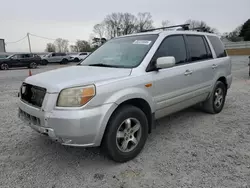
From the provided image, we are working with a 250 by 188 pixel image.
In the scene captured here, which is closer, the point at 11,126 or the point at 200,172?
the point at 200,172

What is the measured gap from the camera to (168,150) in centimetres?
317

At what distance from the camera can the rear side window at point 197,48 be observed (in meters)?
3.88

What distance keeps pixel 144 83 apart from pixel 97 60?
1.09m

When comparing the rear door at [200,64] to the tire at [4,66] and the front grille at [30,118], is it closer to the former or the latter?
the front grille at [30,118]

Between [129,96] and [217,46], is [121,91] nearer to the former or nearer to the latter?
[129,96]

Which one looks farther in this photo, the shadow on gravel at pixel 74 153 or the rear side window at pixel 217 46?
the rear side window at pixel 217 46

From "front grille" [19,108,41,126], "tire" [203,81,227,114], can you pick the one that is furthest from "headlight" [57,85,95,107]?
"tire" [203,81,227,114]

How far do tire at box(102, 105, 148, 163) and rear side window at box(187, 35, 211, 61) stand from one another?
1.68 m

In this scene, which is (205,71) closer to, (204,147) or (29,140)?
(204,147)

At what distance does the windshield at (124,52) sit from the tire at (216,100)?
2.03 metres

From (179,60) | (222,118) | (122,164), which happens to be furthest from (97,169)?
(222,118)

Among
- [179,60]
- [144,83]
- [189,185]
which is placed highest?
[179,60]

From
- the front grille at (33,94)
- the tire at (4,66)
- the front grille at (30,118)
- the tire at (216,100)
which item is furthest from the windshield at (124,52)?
the tire at (4,66)

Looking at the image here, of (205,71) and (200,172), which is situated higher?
(205,71)
